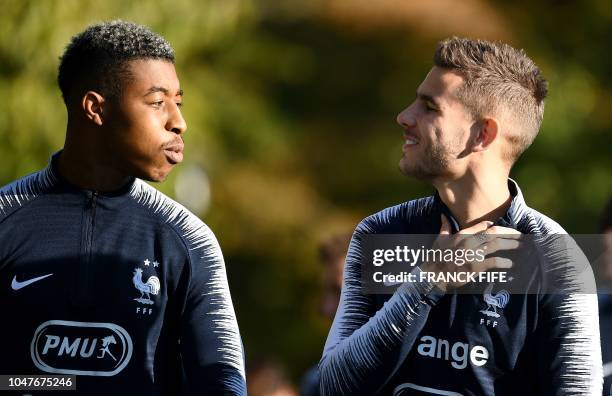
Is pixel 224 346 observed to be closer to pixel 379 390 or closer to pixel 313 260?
pixel 379 390

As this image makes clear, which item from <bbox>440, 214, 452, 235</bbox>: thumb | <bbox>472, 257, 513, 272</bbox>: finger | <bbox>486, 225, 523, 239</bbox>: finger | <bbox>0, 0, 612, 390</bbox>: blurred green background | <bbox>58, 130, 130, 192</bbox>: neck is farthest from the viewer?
<bbox>0, 0, 612, 390</bbox>: blurred green background

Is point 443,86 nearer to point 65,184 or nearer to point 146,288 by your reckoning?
point 146,288

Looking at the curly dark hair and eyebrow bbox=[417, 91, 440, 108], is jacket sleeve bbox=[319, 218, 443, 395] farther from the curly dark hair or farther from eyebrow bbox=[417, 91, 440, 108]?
the curly dark hair

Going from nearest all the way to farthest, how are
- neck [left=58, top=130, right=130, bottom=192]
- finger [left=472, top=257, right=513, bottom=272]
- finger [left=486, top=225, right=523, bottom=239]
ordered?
finger [left=472, top=257, right=513, bottom=272] → finger [left=486, top=225, right=523, bottom=239] → neck [left=58, top=130, right=130, bottom=192]

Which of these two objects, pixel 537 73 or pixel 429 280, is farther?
pixel 537 73

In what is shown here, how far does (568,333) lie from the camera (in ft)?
14.3

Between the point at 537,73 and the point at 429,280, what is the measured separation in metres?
0.96

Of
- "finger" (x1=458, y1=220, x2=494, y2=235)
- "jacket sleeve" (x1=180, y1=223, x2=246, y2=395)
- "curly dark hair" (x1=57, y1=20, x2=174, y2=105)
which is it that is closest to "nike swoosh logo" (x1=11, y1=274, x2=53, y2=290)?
"jacket sleeve" (x1=180, y1=223, x2=246, y2=395)

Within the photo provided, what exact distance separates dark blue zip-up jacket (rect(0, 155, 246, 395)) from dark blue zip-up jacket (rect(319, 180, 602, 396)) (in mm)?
508

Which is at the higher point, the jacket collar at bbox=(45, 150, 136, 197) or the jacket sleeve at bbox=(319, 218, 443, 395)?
the jacket collar at bbox=(45, 150, 136, 197)

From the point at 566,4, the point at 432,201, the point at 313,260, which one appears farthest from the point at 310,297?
the point at 432,201

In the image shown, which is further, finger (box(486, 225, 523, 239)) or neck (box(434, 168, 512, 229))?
neck (box(434, 168, 512, 229))

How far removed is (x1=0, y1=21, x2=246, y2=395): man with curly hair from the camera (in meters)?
4.57

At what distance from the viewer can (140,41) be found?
4805mm
